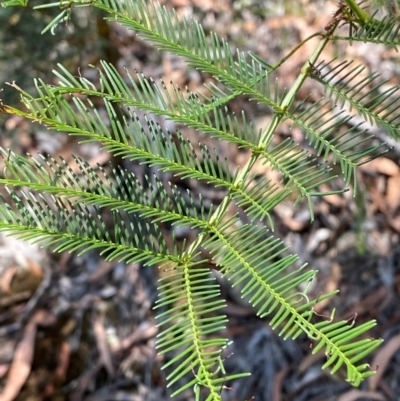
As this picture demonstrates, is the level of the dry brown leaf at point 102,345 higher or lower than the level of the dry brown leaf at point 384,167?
lower

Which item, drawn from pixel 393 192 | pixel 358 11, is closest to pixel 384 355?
pixel 393 192

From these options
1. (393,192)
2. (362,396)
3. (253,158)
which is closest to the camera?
(253,158)

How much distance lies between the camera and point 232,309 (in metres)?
1.57

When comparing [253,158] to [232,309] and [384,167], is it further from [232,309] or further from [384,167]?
[384,167]

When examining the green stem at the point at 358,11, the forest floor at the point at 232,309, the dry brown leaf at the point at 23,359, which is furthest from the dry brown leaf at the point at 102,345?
the green stem at the point at 358,11

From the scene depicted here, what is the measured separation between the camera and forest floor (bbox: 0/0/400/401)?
1423 millimetres

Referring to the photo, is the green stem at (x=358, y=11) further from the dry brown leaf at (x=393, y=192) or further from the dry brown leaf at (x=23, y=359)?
the dry brown leaf at (x=23, y=359)

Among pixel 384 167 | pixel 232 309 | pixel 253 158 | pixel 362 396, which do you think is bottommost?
pixel 362 396

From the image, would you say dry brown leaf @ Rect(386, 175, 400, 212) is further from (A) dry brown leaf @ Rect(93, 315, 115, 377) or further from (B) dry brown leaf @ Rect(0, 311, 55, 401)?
(B) dry brown leaf @ Rect(0, 311, 55, 401)

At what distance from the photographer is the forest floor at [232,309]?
4.67 feet

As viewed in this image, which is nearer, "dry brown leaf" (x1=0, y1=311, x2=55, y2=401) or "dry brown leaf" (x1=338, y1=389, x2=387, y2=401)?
"dry brown leaf" (x1=338, y1=389, x2=387, y2=401)

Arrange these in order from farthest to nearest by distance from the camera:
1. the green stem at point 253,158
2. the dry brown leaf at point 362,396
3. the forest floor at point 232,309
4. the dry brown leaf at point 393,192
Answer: the dry brown leaf at point 393,192 → the forest floor at point 232,309 → the dry brown leaf at point 362,396 → the green stem at point 253,158

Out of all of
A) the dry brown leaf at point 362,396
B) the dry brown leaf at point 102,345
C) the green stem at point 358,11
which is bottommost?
the dry brown leaf at point 362,396

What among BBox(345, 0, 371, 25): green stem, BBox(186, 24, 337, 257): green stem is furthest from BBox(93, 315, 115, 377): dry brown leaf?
BBox(345, 0, 371, 25): green stem
